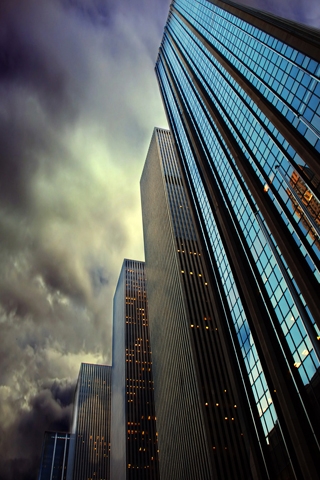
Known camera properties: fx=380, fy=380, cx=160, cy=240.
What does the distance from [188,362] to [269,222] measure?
49.3 m

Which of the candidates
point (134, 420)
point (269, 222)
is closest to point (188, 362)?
point (269, 222)

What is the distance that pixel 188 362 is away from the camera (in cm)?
8912

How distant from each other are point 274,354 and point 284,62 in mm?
40961

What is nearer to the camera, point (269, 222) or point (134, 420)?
point (269, 222)

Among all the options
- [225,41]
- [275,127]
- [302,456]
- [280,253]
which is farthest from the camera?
[225,41]

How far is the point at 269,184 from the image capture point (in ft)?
184

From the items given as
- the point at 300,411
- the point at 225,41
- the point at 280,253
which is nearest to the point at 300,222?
the point at 280,253

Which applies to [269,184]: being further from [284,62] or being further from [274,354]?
[274,354]

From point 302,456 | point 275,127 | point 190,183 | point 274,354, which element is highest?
point 190,183

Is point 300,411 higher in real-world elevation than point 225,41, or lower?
lower

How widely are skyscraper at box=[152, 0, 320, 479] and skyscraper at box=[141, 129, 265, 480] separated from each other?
448cm

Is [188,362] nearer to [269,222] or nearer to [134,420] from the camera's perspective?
[269,222]

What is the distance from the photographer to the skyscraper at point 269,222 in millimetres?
42594

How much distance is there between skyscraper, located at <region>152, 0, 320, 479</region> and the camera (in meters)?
42.6
